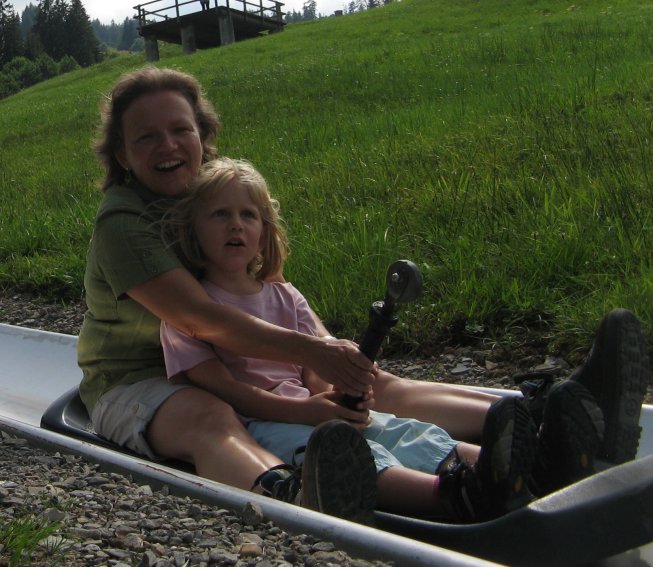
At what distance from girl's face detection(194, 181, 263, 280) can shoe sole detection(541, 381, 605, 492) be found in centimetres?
111

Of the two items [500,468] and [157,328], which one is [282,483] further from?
[157,328]

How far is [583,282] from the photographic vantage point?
15.5ft

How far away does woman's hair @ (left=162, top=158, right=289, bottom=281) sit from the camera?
3.05m

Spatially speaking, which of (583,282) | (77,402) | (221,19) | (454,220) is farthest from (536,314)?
(221,19)

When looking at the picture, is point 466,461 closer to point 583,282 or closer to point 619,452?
point 619,452

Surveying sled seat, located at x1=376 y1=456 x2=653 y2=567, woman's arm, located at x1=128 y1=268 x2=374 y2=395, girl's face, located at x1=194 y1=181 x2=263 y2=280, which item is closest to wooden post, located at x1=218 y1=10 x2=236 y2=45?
girl's face, located at x1=194 y1=181 x2=263 y2=280

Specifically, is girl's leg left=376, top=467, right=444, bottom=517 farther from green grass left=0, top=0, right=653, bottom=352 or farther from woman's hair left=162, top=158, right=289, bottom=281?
green grass left=0, top=0, right=653, bottom=352

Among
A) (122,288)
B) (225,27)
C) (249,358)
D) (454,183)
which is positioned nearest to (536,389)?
(249,358)

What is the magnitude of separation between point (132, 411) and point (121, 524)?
83 centimetres

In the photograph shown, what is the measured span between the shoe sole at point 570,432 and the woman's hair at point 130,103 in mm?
1671

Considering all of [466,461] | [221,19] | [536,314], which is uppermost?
[221,19]

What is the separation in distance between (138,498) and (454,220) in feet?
12.1

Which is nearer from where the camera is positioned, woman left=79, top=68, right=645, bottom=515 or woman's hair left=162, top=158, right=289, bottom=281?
woman left=79, top=68, right=645, bottom=515

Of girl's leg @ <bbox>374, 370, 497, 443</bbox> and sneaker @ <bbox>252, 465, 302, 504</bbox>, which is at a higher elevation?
sneaker @ <bbox>252, 465, 302, 504</bbox>
